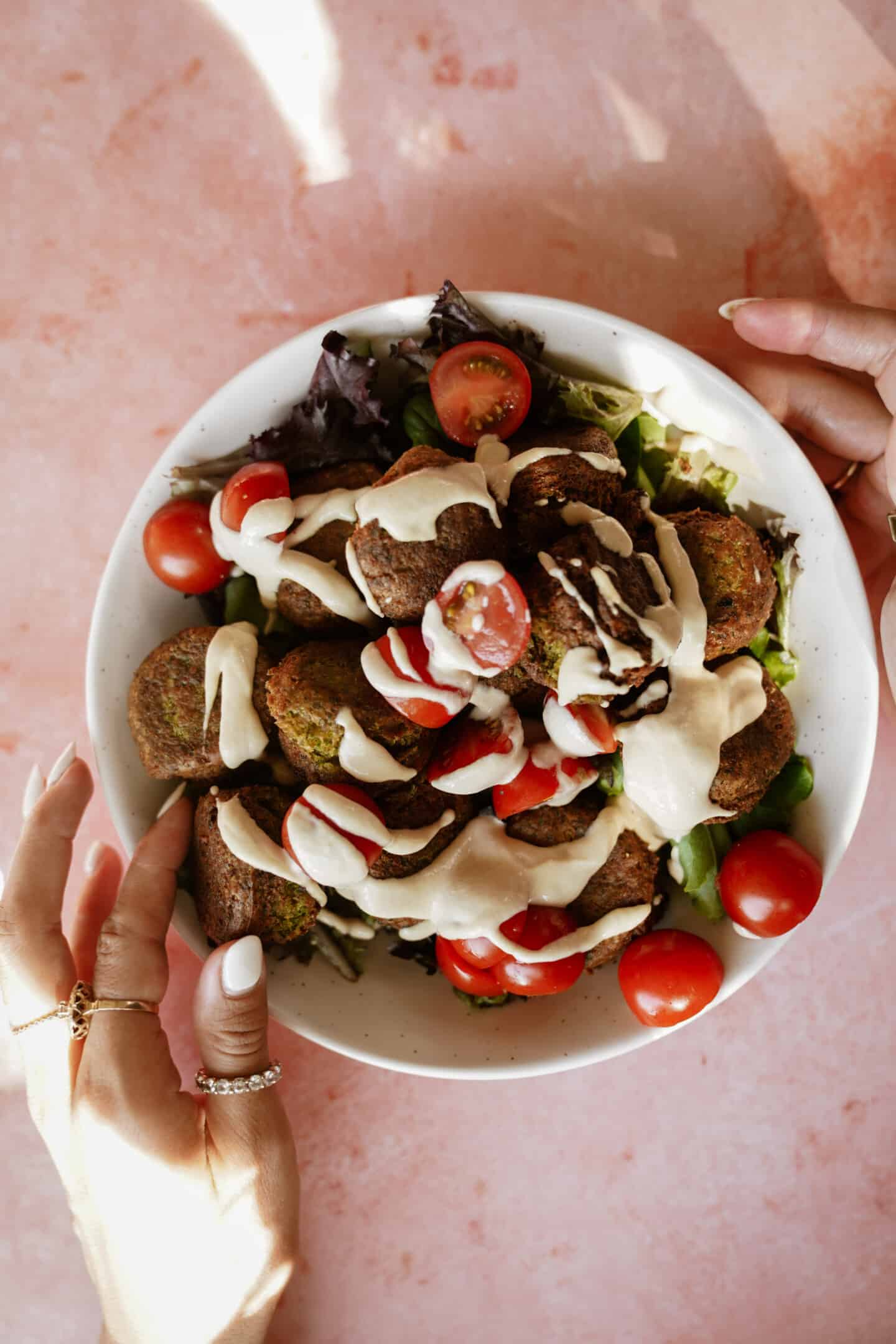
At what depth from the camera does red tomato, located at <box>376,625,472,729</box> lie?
2080 millimetres

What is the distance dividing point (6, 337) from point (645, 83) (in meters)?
2.07

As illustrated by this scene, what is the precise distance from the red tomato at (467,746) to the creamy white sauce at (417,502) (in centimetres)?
51

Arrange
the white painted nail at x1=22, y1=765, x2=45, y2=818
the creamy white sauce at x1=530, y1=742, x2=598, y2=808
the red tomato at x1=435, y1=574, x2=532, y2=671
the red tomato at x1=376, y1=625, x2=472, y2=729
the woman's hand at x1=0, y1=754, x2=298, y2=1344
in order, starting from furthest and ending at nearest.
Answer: the white painted nail at x1=22, y1=765, x2=45, y2=818
the creamy white sauce at x1=530, y1=742, x2=598, y2=808
the woman's hand at x1=0, y1=754, x2=298, y2=1344
the red tomato at x1=376, y1=625, x2=472, y2=729
the red tomato at x1=435, y1=574, x2=532, y2=671

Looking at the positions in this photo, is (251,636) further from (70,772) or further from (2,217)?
(2,217)

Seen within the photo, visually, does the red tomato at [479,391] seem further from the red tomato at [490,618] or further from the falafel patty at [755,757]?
the falafel patty at [755,757]

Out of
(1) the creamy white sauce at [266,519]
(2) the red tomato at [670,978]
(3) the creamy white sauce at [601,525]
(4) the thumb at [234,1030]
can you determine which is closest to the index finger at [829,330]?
(3) the creamy white sauce at [601,525]

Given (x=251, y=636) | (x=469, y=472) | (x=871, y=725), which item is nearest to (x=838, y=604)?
(x=871, y=725)

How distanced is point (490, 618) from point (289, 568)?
0.56 meters

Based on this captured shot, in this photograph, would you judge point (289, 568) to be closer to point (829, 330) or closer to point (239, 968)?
point (239, 968)

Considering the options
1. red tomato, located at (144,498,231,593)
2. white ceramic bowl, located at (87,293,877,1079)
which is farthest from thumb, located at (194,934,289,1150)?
red tomato, located at (144,498,231,593)

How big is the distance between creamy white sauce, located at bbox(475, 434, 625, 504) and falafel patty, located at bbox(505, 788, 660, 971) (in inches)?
31.6

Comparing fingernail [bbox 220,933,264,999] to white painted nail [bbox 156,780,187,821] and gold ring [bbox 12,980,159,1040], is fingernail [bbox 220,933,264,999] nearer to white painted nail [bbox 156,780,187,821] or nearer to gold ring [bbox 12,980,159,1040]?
gold ring [bbox 12,980,159,1040]

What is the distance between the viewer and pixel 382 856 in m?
2.24

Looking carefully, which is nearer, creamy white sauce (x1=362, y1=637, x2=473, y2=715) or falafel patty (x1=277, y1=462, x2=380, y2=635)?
creamy white sauce (x1=362, y1=637, x2=473, y2=715)
